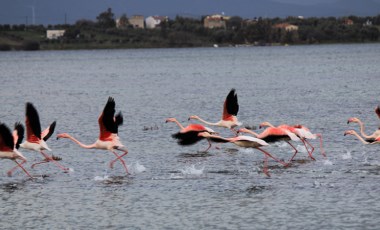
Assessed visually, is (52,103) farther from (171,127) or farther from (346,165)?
(346,165)

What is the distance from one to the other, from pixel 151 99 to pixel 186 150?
24085 millimetres

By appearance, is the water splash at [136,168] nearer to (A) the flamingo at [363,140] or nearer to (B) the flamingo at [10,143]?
(B) the flamingo at [10,143]

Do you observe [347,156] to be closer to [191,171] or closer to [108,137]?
[191,171]

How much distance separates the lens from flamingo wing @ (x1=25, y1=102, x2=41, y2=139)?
21.4m

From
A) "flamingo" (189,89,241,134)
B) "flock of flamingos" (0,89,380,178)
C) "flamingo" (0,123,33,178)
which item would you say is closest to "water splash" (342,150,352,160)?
"flock of flamingos" (0,89,380,178)

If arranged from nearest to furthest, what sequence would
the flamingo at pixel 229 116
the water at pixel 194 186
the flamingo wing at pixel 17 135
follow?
the water at pixel 194 186 → the flamingo wing at pixel 17 135 → the flamingo at pixel 229 116

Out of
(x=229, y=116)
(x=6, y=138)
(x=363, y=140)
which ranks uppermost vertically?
(x=6, y=138)

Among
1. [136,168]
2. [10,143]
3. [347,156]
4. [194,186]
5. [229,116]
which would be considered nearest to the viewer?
[194,186]

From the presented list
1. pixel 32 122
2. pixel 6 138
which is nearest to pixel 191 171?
pixel 32 122

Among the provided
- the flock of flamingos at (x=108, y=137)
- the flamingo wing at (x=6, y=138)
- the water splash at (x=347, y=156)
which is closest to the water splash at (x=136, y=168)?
the flock of flamingos at (x=108, y=137)

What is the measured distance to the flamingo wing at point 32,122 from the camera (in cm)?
2136

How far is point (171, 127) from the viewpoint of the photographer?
33062 millimetres

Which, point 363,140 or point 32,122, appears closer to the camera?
point 32,122

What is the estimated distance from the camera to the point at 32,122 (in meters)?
21.8
